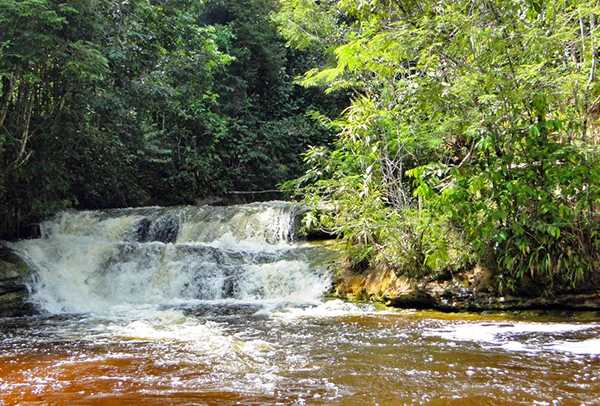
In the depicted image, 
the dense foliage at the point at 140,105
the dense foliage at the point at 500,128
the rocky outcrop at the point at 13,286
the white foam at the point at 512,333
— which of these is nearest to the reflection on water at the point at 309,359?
the white foam at the point at 512,333

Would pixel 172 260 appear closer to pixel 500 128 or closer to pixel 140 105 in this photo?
pixel 140 105


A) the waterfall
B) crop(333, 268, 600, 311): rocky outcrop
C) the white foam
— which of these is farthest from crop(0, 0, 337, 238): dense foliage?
the white foam

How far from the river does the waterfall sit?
0.03 meters

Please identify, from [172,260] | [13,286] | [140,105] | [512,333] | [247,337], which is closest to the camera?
[512,333]

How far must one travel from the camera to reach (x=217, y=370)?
4.19 meters

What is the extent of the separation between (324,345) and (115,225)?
7778 millimetres

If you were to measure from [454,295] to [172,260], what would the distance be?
5.10m

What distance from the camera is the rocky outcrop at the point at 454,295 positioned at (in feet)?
20.9

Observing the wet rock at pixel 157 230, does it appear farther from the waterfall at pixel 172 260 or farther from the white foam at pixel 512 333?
the white foam at pixel 512 333

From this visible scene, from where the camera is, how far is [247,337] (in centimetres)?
558

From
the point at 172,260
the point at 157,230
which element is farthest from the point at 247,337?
the point at 157,230

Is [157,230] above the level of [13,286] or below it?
above

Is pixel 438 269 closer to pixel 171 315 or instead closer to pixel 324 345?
pixel 324 345

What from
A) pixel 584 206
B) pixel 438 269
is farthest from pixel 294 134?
pixel 584 206
